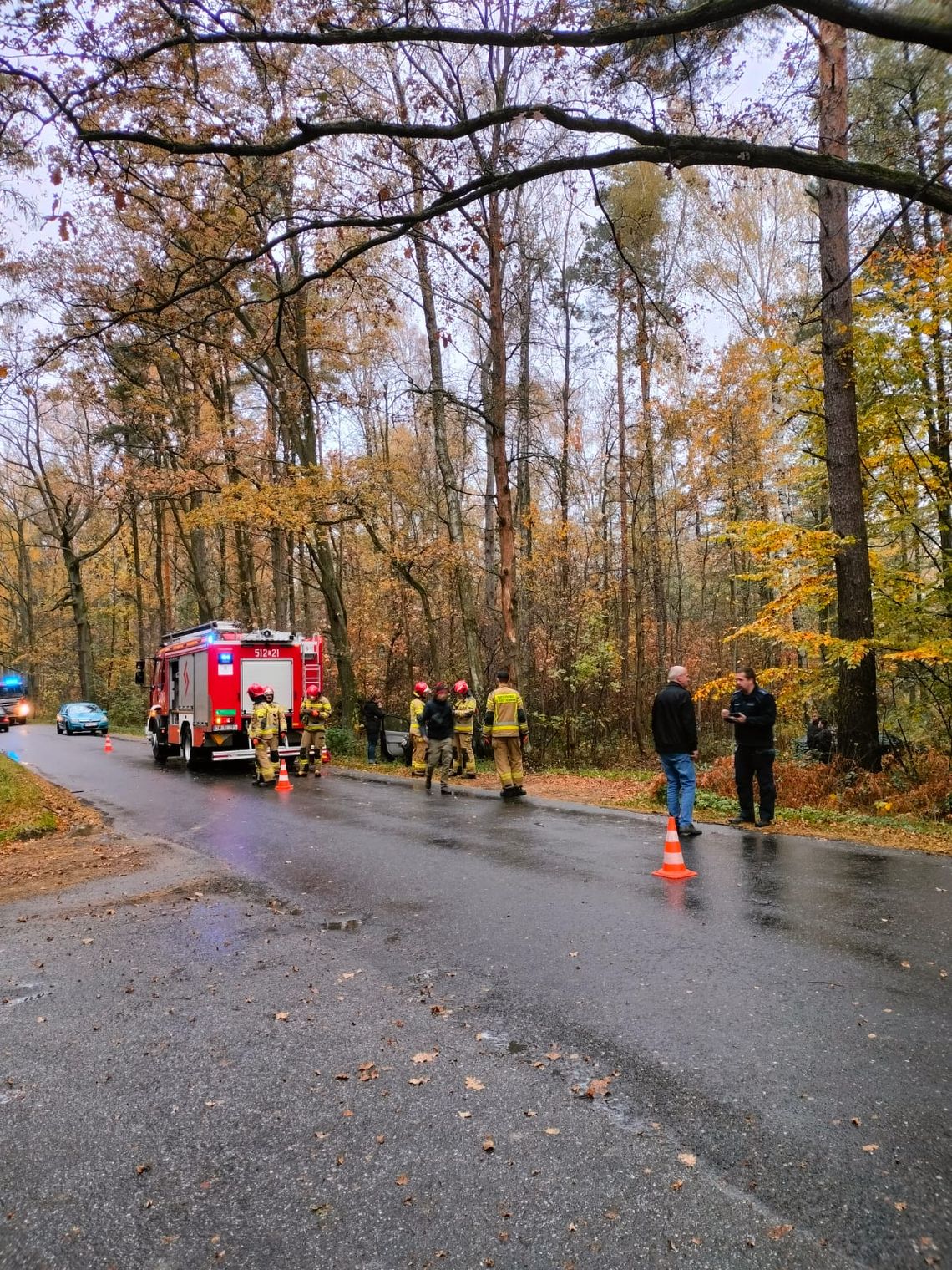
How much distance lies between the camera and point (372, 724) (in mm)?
19094

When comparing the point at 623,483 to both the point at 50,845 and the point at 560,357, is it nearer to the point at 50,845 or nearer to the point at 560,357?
the point at 560,357

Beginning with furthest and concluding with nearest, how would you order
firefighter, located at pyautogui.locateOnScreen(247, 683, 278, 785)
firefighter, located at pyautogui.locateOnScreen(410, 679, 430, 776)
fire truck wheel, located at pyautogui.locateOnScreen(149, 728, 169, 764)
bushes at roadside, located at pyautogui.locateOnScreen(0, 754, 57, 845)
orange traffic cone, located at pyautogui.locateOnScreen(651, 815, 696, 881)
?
fire truck wheel, located at pyautogui.locateOnScreen(149, 728, 169, 764) < firefighter, located at pyautogui.locateOnScreen(410, 679, 430, 776) < firefighter, located at pyautogui.locateOnScreen(247, 683, 278, 785) < bushes at roadside, located at pyautogui.locateOnScreen(0, 754, 57, 845) < orange traffic cone, located at pyautogui.locateOnScreen(651, 815, 696, 881)

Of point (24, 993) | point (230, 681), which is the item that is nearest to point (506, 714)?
point (230, 681)

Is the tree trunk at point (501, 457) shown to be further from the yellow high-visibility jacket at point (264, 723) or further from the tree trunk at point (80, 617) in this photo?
the tree trunk at point (80, 617)

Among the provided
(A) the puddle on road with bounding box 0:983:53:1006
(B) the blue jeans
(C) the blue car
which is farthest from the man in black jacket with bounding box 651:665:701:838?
(C) the blue car

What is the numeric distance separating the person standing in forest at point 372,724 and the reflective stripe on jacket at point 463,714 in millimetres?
3673

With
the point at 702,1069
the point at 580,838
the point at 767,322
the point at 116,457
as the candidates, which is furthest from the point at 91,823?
the point at 116,457

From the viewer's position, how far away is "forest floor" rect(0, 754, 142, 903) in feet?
24.6

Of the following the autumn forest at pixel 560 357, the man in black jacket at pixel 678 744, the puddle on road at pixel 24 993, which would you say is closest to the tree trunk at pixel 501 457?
the autumn forest at pixel 560 357

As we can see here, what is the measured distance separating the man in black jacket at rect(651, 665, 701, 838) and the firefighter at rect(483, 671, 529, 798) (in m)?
3.83

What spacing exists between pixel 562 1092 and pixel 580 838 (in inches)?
223

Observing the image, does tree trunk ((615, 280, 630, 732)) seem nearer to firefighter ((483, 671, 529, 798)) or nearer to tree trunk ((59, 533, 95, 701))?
firefighter ((483, 671, 529, 798))

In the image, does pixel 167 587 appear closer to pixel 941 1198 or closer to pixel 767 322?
pixel 767 322

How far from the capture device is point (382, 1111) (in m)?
3.16
